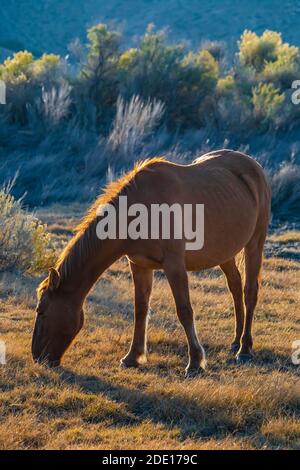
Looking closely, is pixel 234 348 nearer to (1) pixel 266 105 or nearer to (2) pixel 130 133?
(2) pixel 130 133

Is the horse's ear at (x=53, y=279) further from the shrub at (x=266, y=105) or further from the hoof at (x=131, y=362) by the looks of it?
the shrub at (x=266, y=105)

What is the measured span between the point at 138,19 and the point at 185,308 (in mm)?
47738

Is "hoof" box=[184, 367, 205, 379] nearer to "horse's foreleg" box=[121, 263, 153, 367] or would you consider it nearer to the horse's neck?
"horse's foreleg" box=[121, 263, 153, 367]

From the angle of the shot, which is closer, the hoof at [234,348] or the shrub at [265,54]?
the hoof at [234,348]

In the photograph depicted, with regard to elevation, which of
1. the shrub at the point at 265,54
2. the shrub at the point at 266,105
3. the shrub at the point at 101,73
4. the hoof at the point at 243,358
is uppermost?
the shrub at the point at 265,54

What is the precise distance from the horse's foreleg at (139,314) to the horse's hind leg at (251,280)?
3.33ft

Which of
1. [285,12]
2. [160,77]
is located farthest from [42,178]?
[285,12]

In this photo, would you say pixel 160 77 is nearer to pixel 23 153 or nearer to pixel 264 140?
pixel 264 140

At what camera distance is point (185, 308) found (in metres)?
6.38

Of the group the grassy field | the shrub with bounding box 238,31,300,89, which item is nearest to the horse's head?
the grassy field

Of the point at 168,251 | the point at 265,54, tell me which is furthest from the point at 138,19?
the point at 168,251

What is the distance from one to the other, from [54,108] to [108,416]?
50.5 feet

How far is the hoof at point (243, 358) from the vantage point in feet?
22.9

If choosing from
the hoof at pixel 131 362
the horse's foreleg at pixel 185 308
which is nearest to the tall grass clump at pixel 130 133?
the hoof at pixel 131 362
